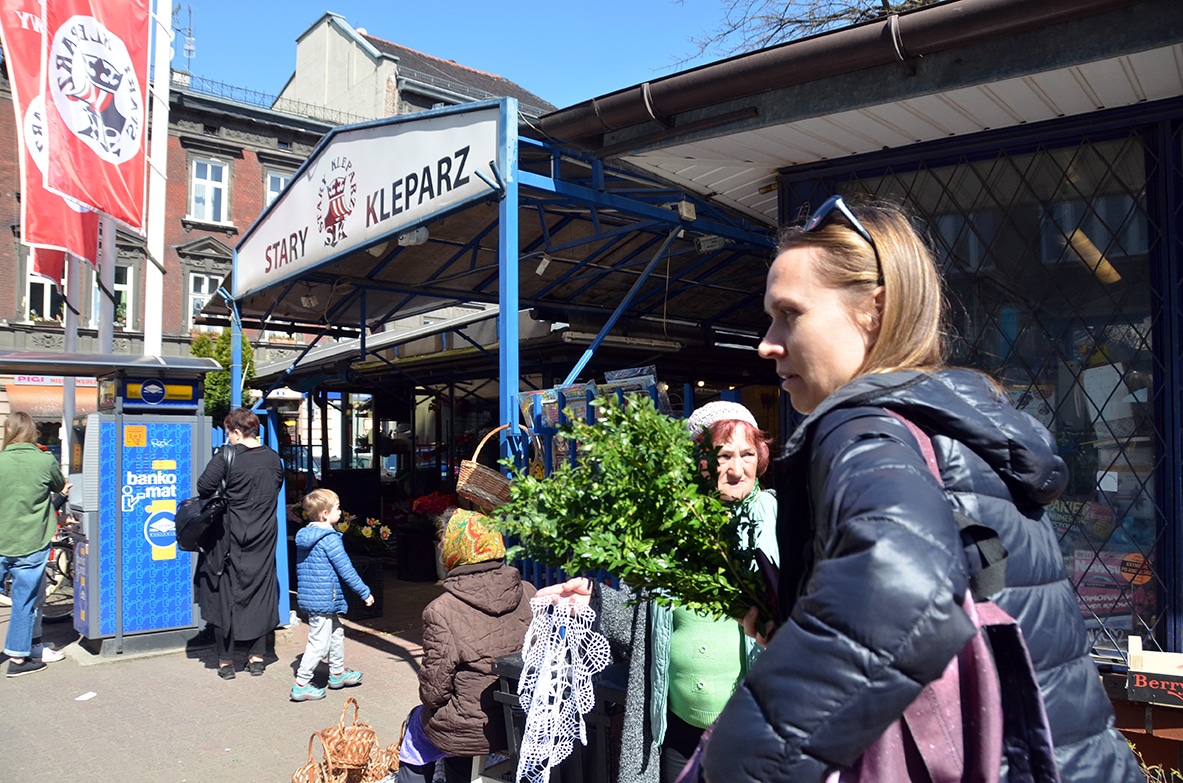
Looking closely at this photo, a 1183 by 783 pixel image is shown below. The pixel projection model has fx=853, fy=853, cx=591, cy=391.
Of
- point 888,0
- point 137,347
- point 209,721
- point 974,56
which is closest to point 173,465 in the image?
point 209,721

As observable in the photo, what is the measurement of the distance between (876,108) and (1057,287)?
1.23m

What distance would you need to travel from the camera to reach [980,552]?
1.12 m

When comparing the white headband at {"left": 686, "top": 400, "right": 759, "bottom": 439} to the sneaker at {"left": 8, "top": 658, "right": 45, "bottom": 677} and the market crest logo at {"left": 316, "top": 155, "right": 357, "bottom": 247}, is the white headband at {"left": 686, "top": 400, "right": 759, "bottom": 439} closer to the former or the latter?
the market crest logo at {"left": 316, "top": 155, "right": 357, "bottom": 247}

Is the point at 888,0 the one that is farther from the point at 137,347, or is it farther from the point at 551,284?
the point at 137,347

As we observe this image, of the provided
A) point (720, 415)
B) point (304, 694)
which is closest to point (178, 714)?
point (304, 694)

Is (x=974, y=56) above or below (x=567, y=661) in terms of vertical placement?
above

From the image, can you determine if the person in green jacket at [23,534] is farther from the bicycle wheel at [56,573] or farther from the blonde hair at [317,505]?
the blonde hair at [317,505]

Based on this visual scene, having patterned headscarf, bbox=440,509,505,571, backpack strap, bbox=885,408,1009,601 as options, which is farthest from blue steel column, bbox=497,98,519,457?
backpack strap, bbox=885,408,1009,601

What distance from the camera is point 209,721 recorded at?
18.4 feet

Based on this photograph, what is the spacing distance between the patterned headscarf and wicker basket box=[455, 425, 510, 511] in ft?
2.14

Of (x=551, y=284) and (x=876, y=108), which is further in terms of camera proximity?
(x=551, y=284)

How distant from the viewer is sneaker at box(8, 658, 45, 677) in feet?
22.3

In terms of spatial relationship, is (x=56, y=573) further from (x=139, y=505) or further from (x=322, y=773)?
(x=322, y=773)

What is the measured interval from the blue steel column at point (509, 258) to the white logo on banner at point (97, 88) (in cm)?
618
